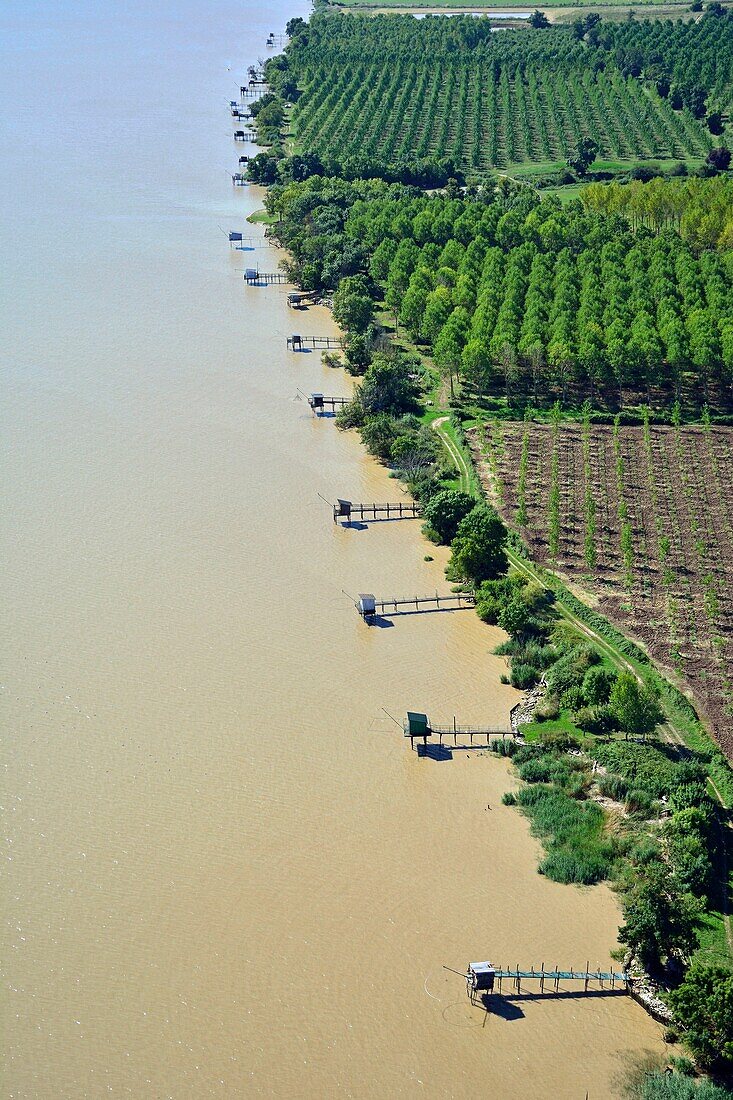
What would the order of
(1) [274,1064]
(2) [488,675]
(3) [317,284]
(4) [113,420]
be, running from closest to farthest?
→ (1) [274,1064] < (2) [488,675] < (4) [113,420] < (3) [317,284]

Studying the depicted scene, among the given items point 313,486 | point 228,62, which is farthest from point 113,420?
point 228,62

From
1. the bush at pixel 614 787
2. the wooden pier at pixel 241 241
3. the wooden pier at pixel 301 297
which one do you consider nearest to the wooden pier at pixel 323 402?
the wooden pier at pixel 301 297

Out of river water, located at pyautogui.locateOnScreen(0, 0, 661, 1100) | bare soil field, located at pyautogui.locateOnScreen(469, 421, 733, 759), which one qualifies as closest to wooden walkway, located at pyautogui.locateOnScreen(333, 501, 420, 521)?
river water, located at pyautogui.locateOnScreen(0, 0, 661, 1100)

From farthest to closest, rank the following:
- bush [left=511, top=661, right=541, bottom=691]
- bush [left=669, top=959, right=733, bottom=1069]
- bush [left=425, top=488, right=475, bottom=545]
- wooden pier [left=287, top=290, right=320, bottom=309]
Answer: wooden pier [left=287, top=290, right=320, bottom=309], bush [left=425, top=488, right=475, bottom=545], bush [left=511, top=661, right=541, bottom=691], bush [left=669, top=959, right=733, bottom=1069]

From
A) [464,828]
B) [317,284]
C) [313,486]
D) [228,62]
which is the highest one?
[228,62]

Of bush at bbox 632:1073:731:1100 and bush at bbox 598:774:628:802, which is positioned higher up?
bush at bbox 598:774:628:802

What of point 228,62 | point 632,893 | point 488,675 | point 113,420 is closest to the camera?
point 632,893

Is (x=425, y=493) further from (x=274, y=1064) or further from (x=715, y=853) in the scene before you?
(x=274, y=1064)

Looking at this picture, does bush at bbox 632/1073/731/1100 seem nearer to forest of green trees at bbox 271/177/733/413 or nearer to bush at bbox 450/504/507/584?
bush at bbox 450/504/507/584

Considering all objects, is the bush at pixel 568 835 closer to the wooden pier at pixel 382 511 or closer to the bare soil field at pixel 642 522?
the bare soil field at pixel 642 522
